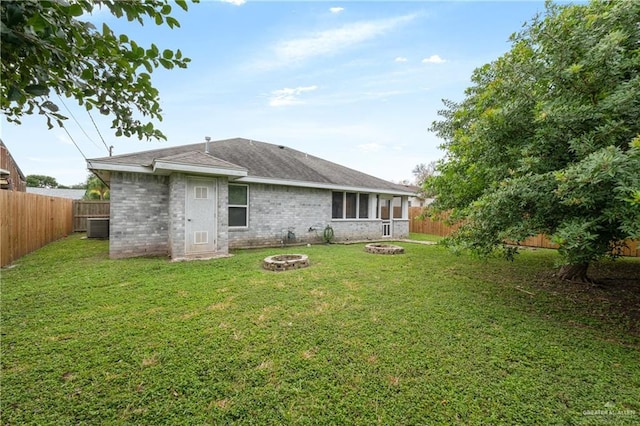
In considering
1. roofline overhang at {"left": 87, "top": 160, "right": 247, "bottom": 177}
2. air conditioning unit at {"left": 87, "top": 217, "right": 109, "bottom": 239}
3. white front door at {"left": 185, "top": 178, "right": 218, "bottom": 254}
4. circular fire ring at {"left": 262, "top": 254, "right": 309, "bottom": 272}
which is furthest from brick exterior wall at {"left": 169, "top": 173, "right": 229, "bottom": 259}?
air conditioning unit at {"left": 87, "top": 217, "right": 109, "bottom": 239}

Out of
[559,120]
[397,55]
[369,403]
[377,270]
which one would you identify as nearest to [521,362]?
[369,403]

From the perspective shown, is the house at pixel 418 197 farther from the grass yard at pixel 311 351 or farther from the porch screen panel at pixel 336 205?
the grass yard at pixel 311 351

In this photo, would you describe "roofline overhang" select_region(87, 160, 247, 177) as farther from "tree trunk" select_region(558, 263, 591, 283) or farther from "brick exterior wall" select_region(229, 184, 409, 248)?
"tree trunk" select_region(558, 263, 591, 283)

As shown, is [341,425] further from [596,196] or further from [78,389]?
[596,196]

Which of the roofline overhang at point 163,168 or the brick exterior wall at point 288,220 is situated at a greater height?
the roofline overhang at point 163,168

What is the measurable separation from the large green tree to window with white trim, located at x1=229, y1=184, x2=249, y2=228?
6750 mm

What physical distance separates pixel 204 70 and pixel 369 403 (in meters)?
10.5

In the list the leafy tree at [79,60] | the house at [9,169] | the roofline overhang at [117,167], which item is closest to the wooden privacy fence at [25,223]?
the roofline overhang at [117,167]

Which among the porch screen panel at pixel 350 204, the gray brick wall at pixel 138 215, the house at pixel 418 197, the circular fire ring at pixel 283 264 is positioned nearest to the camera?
the circular fire ring at pixel 283 264

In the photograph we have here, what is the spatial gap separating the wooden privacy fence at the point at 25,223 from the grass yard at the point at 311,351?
5.98ft

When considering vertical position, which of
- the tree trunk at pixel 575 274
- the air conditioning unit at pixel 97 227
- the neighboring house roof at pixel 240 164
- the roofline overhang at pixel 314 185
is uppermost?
the neighboring house roof at pixel 240 164

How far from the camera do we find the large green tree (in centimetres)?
277

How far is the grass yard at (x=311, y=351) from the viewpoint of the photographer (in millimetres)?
2092

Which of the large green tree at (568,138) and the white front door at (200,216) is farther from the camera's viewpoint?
the white front door at (200,216)
